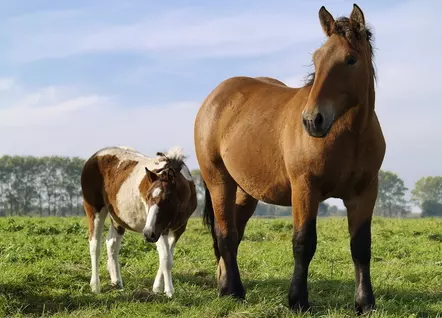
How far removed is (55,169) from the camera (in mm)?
68000

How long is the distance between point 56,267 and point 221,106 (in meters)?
3.98

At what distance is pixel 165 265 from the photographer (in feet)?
23.6

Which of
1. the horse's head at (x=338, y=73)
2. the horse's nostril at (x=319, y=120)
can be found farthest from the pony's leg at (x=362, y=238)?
the horse's nostril at (x=319, y=120)

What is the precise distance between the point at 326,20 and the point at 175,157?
11.5 ft

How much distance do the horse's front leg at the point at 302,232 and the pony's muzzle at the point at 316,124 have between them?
56cm

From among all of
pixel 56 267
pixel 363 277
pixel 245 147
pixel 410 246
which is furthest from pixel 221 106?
pixel 410 246

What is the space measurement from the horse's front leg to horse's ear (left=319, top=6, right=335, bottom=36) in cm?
136

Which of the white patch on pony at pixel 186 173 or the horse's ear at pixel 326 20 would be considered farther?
the white patch on pony at pixel 186 173

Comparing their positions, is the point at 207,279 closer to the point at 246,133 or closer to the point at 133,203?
the point at 133,203

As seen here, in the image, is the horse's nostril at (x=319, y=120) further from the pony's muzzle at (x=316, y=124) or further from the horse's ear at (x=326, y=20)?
the horse's ear at (x=326, y=20)

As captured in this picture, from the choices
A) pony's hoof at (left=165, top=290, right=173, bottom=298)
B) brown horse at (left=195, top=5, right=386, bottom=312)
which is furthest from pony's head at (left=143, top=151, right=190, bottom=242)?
brown horse at (left=195, top=5, right=386, bottom=312)

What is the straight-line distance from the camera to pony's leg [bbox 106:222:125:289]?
7.82 m

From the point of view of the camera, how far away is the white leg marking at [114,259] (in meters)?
7.82

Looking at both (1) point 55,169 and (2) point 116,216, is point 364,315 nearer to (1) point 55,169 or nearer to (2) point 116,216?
(2) point 116,216
